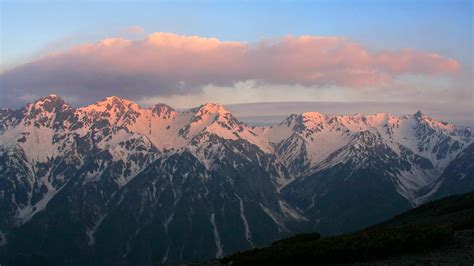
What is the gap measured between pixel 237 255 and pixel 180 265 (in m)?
8.26

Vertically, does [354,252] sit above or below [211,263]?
above

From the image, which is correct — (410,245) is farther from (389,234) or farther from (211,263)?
(211,263)

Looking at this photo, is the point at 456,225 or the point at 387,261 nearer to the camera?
the point at 387,261

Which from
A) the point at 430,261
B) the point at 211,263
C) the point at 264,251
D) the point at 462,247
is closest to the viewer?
the point at 430,261

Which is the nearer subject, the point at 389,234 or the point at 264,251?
the point at 389,234

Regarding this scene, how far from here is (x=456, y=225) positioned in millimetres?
77000

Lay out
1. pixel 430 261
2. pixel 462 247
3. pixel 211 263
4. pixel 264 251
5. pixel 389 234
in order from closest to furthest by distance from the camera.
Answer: pixel 430 261 → pixel 462 247 → pixel 389 234 → pixel 264 251 → pixel 211 263

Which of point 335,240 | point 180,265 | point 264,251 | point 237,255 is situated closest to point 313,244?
point 335,240

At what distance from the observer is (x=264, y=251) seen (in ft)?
235

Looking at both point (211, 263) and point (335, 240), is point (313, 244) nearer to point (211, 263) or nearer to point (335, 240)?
point (335, 240)

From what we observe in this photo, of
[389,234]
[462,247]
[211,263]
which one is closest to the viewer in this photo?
[462,247]

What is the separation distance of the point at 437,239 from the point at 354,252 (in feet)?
28.9

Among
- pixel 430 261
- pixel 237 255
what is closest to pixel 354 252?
pixel 430 261

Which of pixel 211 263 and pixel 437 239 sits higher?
pixel 437 239
